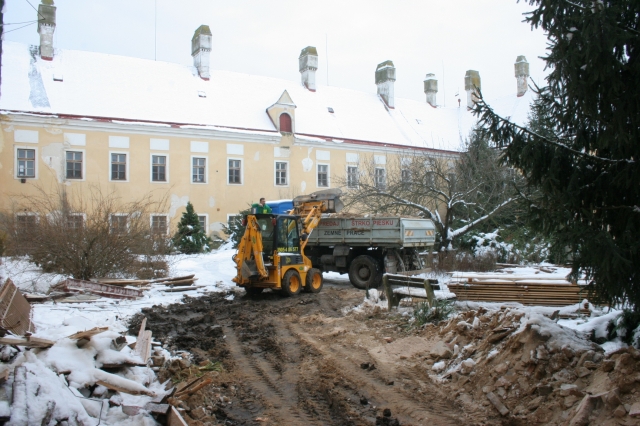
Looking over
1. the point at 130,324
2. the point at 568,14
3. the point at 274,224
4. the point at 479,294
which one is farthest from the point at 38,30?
the point at 568,14

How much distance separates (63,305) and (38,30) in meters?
21.9

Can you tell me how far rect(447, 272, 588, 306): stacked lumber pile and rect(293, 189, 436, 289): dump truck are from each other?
5663 mm

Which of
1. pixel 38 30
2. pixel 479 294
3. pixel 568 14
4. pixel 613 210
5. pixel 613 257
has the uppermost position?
pixel 38 30

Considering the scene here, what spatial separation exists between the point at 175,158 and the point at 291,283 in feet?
53.1

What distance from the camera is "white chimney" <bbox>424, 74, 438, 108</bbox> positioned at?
42.8 metres

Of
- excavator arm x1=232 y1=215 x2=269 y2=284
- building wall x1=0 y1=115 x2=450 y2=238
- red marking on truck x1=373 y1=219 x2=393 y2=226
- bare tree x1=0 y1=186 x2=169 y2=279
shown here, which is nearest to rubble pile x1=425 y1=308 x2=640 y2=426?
excavator arm x1=232 y1=215 x2=269 y2=284

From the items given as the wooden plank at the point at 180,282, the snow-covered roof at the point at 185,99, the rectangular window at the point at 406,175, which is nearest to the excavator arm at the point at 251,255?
the wooden plank at the point at 180,282

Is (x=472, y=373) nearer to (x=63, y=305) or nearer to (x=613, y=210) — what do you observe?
(x=613, y=210)

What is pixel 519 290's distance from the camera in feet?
31.8

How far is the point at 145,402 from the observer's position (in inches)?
217

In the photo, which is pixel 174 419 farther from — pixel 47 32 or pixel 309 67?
pixel 309 67

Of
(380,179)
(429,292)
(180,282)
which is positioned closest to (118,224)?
(180,282)

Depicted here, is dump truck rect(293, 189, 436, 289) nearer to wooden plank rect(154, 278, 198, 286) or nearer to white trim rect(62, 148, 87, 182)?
wooden plank rect(154, 278, 198, 286)

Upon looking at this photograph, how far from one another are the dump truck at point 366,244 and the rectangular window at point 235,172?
1373 cm
